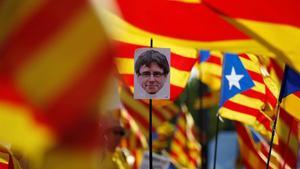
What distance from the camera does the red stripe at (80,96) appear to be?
1.35m

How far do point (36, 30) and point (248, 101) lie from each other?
350cm

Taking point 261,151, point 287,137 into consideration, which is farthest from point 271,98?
point 261,151

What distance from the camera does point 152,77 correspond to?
2691 millimetres

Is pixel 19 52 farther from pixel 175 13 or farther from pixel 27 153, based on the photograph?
pixel 175 13

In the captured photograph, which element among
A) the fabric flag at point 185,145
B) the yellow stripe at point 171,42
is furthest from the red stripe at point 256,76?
the fabric flag at point 185,145

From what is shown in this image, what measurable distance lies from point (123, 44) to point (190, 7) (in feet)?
1.36

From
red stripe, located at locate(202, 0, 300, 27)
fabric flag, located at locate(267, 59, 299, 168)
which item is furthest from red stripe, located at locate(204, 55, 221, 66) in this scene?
red stripe, located at locate(202, 0, 300, 27)

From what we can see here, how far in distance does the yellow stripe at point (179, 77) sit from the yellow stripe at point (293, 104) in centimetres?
56

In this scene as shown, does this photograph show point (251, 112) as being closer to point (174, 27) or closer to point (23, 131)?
point (174, 27)

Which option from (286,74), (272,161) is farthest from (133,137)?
(286,74)

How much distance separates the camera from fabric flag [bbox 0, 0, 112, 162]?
1362 millimetres

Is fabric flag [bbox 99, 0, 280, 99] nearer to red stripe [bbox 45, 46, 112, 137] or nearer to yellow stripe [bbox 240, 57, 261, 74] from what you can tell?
yellow stripe [bbox 240, 57, 261, 74]

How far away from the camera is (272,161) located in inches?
181

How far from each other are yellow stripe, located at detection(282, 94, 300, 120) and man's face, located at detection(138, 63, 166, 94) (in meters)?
1.52
